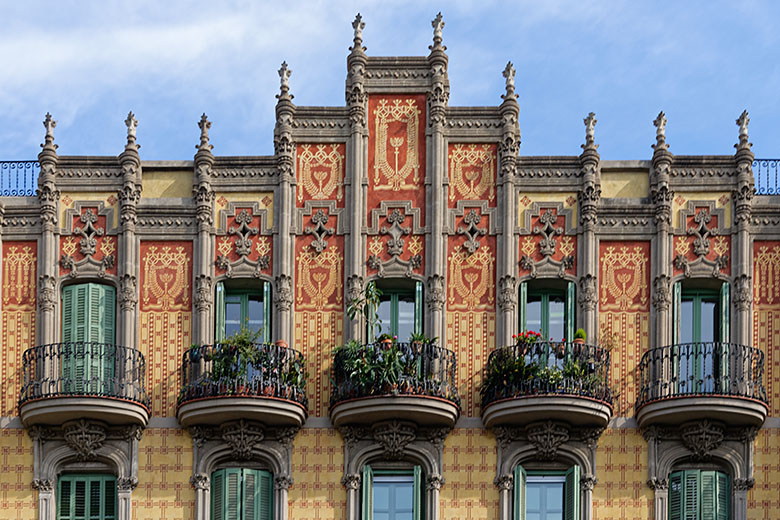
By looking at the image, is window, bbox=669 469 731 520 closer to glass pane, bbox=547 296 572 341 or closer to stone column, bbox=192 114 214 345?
glass pane, bbox=547 296 572 341

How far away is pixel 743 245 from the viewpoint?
57.2m

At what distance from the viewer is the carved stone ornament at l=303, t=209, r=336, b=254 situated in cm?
5756

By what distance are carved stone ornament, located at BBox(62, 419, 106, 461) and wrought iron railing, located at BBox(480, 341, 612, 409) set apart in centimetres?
831

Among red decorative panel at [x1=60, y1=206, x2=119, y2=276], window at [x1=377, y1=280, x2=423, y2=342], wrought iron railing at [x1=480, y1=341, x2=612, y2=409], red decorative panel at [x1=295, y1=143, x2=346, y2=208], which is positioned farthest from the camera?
red decorative panel at [x1=295, y1=143, x2=346, y2=208]

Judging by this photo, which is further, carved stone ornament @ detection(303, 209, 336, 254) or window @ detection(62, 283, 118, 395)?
carved stone ornament @ detection(303, 209, 336, 254)

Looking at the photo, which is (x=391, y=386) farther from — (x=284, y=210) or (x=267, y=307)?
(x=284, y=210)

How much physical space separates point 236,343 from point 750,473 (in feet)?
37.2

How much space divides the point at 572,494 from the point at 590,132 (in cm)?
827

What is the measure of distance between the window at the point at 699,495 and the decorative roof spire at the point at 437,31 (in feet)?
36.7

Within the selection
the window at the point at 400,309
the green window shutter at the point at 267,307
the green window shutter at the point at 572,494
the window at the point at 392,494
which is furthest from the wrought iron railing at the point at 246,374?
the green window shutter at the point at 572,494

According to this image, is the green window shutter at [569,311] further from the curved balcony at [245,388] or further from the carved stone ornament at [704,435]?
the curved balcony at [245,388]

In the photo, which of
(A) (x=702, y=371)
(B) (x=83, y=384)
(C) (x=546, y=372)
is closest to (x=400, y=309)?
(C) (x=546, y=372)

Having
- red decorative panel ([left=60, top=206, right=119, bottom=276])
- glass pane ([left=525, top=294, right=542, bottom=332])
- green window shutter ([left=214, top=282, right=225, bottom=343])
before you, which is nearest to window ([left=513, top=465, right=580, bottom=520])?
glass pane ([left=525, top=294, right=542, bottom=332])

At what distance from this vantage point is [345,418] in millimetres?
55625
